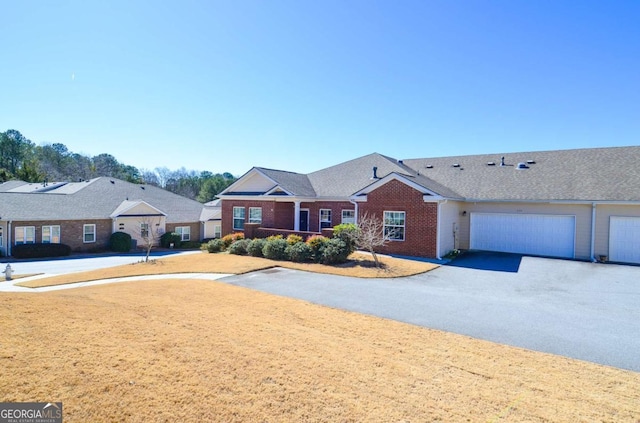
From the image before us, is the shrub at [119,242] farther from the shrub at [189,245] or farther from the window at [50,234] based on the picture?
the shrub at [189,245]

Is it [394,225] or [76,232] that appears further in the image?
[76,232]

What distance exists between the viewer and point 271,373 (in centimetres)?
483

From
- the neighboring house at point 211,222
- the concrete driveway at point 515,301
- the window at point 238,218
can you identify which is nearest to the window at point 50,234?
the neighboring house at point 211,222

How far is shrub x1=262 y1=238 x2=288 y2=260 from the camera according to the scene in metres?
18.1

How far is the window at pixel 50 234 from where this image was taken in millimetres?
26953

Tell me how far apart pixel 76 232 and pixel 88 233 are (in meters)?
0.91

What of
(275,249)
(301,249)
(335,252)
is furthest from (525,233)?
(275,249)

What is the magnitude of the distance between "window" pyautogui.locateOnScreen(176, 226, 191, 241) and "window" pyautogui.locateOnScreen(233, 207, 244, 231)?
12091mm

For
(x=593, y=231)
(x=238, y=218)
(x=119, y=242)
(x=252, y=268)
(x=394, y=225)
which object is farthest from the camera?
(x=119, y=242)

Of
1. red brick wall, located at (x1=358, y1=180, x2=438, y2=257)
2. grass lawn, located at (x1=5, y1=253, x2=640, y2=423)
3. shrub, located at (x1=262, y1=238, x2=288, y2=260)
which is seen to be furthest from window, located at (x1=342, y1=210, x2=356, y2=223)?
grass lawn, located at (x1=5, y1=253, x2=640, y2=423)

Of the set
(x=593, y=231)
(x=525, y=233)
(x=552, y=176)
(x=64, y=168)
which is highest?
(x=64, y=168)

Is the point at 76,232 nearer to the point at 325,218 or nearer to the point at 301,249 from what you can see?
the point at 325,218

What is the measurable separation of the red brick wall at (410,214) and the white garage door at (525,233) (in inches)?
172

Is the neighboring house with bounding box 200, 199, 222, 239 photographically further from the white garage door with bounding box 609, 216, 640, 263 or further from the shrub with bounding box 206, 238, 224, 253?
the white garage door with bounding box 609, 216, 640, 263
